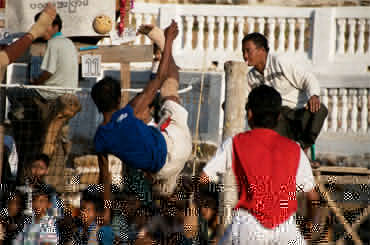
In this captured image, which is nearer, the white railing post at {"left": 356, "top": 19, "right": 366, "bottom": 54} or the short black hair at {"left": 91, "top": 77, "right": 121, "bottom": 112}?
the short black hair at {"left": 91, "top": 77, "right": 121, "bottom": 112}

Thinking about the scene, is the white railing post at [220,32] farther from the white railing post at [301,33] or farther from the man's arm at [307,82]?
the man's arm at [307,82]

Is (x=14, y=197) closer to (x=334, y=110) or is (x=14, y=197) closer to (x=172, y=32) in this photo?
(x=172, y=32)

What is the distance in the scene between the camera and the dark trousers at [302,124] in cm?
709

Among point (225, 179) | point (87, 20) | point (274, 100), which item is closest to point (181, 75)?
point (87, 20)

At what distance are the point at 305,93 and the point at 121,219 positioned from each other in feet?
7.83

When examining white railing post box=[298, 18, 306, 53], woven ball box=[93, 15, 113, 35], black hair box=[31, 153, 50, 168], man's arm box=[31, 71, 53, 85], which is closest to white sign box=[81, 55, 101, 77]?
woven ball box=[93, 15, 113, 35]

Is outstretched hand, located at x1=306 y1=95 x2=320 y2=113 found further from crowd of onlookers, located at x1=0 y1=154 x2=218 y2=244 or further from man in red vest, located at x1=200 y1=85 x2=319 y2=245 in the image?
man in red vest, located at x1=200 y1=85 x2=319 y2=245

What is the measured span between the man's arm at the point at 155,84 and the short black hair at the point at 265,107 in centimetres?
169

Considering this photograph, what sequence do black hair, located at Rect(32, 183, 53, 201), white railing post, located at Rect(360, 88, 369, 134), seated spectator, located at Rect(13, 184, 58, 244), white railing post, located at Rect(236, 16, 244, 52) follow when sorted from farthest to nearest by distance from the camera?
white railing post, located at Rect(236, 16, 244, 52)
white railing post, located at Rect(360, 88, 369, 134)
black hair, located at Rect(32, 183, 53, 201)
seated spectator, located at Rect(13, 184, 58, 244)

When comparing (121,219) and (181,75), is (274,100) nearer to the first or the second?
(121,219)

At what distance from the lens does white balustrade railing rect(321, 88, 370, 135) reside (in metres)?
11.5

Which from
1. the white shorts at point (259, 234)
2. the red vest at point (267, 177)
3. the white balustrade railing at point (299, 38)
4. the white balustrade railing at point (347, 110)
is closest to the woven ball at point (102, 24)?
the white balustrade railing at point (299, 38)

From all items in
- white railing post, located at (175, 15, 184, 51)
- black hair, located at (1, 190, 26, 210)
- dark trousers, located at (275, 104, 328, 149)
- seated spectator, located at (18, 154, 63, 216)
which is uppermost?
white railing post, located at (175, 15, 184, 51)

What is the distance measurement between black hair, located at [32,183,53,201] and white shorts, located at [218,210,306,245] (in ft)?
6.54
